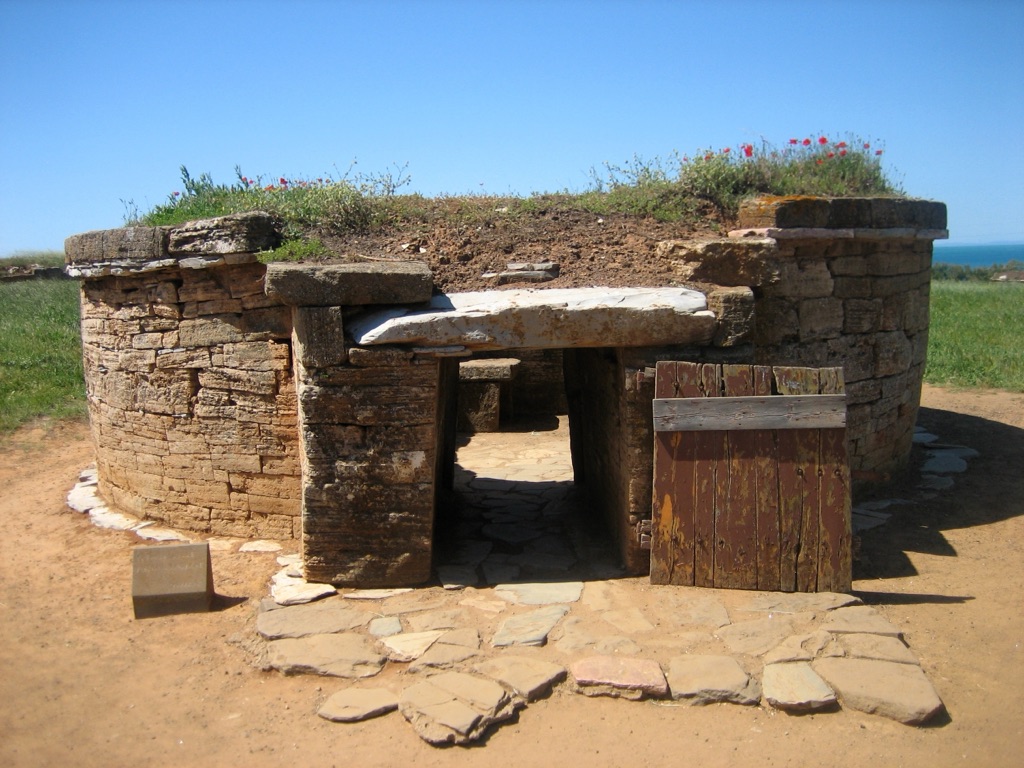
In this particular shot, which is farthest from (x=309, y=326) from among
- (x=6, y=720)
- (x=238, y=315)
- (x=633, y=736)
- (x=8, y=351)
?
(x=8, y=351)

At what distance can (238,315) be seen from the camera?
5742 millimetres

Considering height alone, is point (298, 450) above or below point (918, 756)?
above

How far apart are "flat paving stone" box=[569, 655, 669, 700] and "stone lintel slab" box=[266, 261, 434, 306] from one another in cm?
234

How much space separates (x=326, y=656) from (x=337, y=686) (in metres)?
0.25

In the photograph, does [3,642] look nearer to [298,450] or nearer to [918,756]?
[298,450]

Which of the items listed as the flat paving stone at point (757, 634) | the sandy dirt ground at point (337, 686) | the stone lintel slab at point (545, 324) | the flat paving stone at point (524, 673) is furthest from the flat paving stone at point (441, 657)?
the stone lintel slab at point (545, 324)

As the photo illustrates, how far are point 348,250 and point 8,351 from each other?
363 inches

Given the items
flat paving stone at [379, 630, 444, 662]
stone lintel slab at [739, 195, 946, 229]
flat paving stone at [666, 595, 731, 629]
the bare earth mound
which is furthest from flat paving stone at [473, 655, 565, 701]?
stone lintel slab at [739, 195, 946, 229]

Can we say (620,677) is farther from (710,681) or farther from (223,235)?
(223,235)

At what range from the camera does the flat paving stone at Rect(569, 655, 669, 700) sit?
392 cm

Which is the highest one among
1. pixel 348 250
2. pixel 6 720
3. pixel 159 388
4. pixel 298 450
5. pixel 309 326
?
pixel 348 250

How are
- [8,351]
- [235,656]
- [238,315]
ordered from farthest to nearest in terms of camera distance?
[8,351] → [238,315] → [235,656]

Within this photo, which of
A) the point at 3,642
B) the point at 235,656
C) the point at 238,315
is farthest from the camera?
the point at 238,315

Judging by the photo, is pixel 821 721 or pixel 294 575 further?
pixel 294 575
